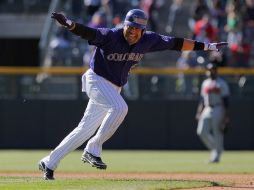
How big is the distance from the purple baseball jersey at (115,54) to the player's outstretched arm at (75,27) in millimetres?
147

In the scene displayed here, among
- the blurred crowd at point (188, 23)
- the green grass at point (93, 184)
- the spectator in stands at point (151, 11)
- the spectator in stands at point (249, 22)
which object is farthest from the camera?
the spectator in stands at point (151, 11)

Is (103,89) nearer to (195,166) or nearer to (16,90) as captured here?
(195,166)

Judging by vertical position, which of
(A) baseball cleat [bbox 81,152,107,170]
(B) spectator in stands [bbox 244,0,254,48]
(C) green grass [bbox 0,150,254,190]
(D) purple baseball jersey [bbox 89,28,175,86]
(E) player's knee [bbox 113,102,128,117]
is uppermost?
(B) spectator in stands [bbox 244,0,254,48]

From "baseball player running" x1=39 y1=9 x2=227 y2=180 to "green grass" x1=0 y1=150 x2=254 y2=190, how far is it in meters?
0.36

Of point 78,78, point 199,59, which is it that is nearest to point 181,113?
point 199,59

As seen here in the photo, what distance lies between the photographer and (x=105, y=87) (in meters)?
9.95

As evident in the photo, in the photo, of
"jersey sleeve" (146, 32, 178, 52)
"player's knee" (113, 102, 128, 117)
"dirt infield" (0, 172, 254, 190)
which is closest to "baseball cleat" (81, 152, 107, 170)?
"player's knee" (113, 102, 128, 117)

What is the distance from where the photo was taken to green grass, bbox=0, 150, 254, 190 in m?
9.52

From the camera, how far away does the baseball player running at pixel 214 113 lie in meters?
15.7

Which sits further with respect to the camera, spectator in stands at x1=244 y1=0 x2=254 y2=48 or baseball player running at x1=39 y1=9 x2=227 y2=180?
spectator in stands at x1=244 y1=0 x2=254 y2=48

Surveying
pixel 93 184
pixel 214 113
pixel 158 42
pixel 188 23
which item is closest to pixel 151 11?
pixel 188 23

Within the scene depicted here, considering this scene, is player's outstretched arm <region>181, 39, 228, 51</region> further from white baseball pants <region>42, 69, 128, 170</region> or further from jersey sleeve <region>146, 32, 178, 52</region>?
white baseball pants <region>42, 69, 128, 170</region>

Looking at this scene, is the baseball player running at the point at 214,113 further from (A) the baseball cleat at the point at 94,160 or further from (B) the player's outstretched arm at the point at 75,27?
(B) the player's outstretched arm at the point at 75,27

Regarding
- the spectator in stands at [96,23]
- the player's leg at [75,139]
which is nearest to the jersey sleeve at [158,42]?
the player's leg at [75,139]
